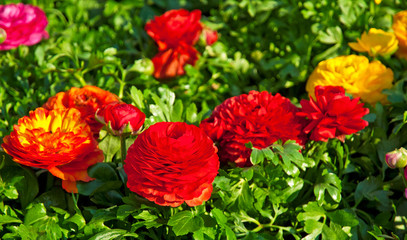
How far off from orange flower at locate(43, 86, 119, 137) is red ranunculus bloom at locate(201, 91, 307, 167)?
0.24 m

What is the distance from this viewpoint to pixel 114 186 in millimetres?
1095

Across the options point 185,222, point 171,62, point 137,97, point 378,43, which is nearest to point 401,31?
point 378,43

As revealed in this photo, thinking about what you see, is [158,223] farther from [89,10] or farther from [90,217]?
[89,10]

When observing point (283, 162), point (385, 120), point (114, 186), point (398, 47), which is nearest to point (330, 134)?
point (283, 162)

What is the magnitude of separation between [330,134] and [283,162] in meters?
0.12

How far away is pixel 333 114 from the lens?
3.43 feet

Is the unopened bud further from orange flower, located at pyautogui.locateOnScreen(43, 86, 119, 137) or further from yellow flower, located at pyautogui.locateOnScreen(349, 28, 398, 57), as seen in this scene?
yellow flower, located at pyautogui.locateOnScreen(349, 28, 398, 57)

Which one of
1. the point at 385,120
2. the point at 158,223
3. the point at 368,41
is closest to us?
the point at 158,223

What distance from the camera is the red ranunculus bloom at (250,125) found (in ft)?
3.52

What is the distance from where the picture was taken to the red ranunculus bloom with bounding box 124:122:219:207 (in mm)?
896

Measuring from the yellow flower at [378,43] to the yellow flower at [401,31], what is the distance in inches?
1.7

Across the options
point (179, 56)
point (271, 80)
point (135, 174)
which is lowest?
point (271, 80)

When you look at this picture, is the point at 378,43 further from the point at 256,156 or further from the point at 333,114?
the point at 256,156

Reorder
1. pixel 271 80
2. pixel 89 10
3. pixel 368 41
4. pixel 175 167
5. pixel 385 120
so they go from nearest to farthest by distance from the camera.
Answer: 1. pixel 175 167
2. pixel 385 120
3. pixel 368 41
4. pixel 271 80
5. pixel 89 10
